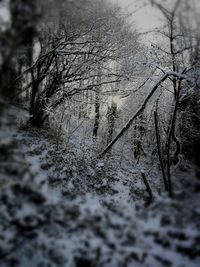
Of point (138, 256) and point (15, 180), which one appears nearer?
point (138, 256)

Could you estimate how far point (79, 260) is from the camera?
3.63 m

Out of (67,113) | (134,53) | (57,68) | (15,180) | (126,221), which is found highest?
(134,53)

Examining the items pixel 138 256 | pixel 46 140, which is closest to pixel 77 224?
pixel 138 256

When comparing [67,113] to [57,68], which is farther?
[67,113]

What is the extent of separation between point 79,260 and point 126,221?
885mm

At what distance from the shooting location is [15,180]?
3.86 m

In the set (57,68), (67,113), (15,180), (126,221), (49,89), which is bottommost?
(126,221)

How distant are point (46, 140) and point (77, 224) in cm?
701

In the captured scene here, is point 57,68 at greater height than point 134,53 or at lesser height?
lesser

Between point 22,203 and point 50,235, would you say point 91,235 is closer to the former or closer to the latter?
point 50,235

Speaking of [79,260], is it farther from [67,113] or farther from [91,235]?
[67,113]

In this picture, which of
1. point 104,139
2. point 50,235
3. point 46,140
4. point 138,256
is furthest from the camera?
point 104,139

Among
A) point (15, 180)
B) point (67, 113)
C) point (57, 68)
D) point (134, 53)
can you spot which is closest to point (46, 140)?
point (67, 113)

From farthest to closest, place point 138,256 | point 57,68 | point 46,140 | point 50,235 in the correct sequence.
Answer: point 57,68 < point 46,140 < point 50,235 < point 138,256
